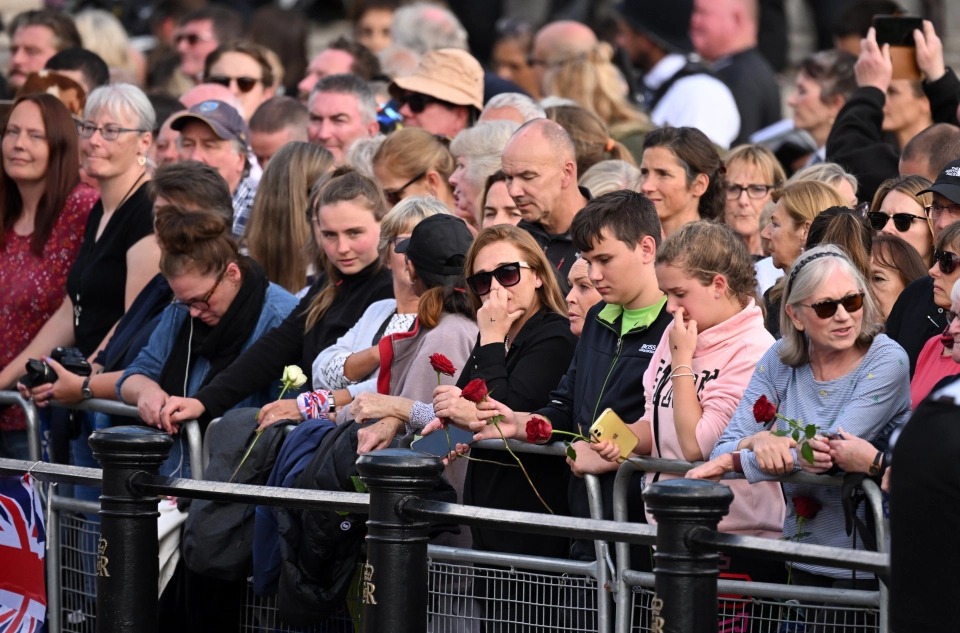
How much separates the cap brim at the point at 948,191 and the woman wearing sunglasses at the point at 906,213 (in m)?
0.21

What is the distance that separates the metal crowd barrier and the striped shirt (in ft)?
0.46

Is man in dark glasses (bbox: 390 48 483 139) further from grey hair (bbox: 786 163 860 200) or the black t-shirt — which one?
grey hair (bbox: 786 163 860 200)

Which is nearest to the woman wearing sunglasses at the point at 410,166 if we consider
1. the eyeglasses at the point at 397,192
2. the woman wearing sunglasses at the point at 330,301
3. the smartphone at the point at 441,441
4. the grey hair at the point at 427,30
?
the eyeglasses at the point at 397,192

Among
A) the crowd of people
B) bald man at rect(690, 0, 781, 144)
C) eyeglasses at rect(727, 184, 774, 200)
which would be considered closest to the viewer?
the crowd of people

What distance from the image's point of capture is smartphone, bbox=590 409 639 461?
19.2 ft

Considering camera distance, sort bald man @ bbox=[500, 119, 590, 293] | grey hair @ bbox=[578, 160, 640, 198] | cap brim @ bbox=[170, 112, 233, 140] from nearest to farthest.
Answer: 1. bald man @ bbox=[500, 119, 590, 293]
2. grey hair @ bbox=[578, 160, 640, 198]
3. cap brim @ bbox=[170, 112, 233, 140]

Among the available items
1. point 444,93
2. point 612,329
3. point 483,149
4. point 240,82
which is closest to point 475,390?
point 612,329

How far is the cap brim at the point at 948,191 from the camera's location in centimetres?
647

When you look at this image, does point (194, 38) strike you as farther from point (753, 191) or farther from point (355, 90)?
point (753, 191)

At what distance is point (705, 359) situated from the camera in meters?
6.06

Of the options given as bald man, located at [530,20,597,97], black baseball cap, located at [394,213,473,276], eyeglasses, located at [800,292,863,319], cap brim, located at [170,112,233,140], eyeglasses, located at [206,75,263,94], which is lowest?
eyeglasses, located at [800,292,863,319]

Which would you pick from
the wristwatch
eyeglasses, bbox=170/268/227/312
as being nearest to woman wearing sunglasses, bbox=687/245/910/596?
eyeglasses, bbox=170/268/227/312

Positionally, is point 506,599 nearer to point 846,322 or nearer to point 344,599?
point 344,599

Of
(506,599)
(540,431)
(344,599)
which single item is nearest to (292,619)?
(344,599)
